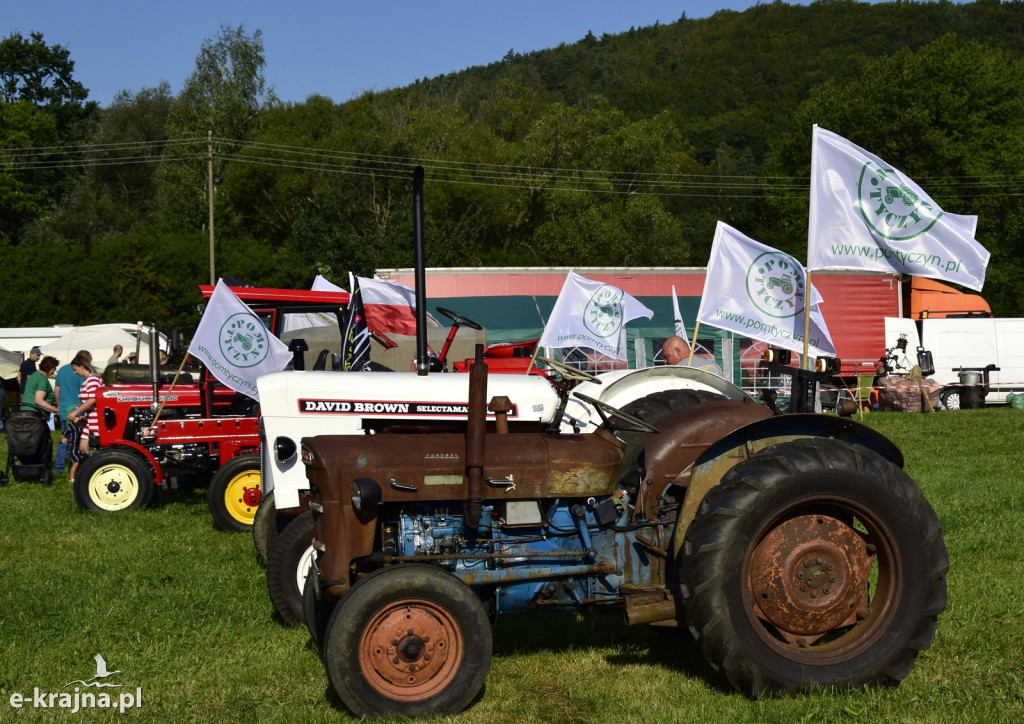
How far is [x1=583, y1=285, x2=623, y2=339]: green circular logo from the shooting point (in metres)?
13.8

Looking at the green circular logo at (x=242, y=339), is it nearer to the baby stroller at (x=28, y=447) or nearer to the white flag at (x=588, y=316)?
the white flag at (x=588, y=316)

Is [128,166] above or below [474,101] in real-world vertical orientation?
below

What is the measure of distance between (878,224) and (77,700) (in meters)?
7.48

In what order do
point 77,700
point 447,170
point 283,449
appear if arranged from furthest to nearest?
1. point 447,170
2. point 283,449
3. point 77,700

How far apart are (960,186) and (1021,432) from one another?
30086 mm

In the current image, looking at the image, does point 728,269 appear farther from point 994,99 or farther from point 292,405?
point 994,99

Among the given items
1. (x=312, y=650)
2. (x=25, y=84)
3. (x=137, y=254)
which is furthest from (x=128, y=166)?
(x=312, y=650)

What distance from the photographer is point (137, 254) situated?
4231cm

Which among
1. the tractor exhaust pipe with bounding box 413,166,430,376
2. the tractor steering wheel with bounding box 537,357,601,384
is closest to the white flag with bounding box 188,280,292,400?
the tractor exhaust pipe with bounding box 413,166,430,376

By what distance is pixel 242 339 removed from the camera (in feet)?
31.8

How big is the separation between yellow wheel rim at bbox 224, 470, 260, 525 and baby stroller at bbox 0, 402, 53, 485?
15.0 feet

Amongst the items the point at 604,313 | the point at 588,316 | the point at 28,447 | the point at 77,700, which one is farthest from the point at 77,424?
the point at 77,700

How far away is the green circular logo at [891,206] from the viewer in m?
9.01

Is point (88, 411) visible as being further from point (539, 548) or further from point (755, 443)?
point (755, 443)
